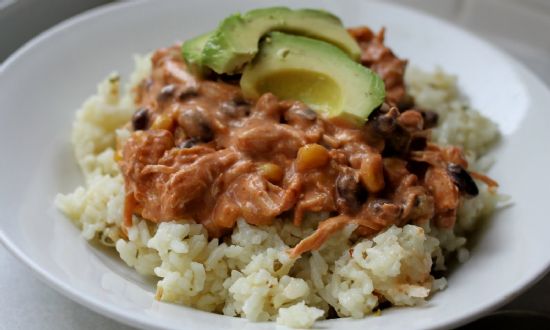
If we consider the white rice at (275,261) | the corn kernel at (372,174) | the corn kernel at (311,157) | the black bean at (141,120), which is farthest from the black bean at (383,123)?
the black bean at (141,120)

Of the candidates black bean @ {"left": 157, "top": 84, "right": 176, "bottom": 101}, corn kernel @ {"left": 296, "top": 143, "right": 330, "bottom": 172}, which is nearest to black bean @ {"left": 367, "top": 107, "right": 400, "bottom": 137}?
corn kernel @ {"left": 296, "top": 143, "right": 330, "bottom": 172}

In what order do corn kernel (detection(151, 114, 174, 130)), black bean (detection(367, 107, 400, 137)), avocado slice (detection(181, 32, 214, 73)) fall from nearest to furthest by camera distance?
black bean (detection(367, 107, 400, 137)) < corn kernel (detection(151, 114, 174, 130)) < avocado slice (detection(181, 32, 214, 73))

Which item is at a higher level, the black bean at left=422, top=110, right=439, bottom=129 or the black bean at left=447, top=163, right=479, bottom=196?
the black bean at left=447, top=163, right=479, bottom=196

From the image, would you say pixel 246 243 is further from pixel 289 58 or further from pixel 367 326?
pixel 289 58

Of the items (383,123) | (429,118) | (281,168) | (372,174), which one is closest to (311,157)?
(281,168)

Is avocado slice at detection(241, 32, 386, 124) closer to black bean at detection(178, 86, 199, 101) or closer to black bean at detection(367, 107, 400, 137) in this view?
black bean at detection(367, 107, 400, 137)

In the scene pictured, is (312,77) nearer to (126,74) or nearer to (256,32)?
(256,32)

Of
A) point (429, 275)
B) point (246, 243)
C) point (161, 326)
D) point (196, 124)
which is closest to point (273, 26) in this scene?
point (196, 124)

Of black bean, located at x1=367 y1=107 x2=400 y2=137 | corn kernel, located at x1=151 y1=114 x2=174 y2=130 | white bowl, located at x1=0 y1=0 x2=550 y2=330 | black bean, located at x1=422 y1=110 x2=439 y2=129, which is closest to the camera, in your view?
white bowl, located at x1=0 y1=0 x2=550 y2=330
